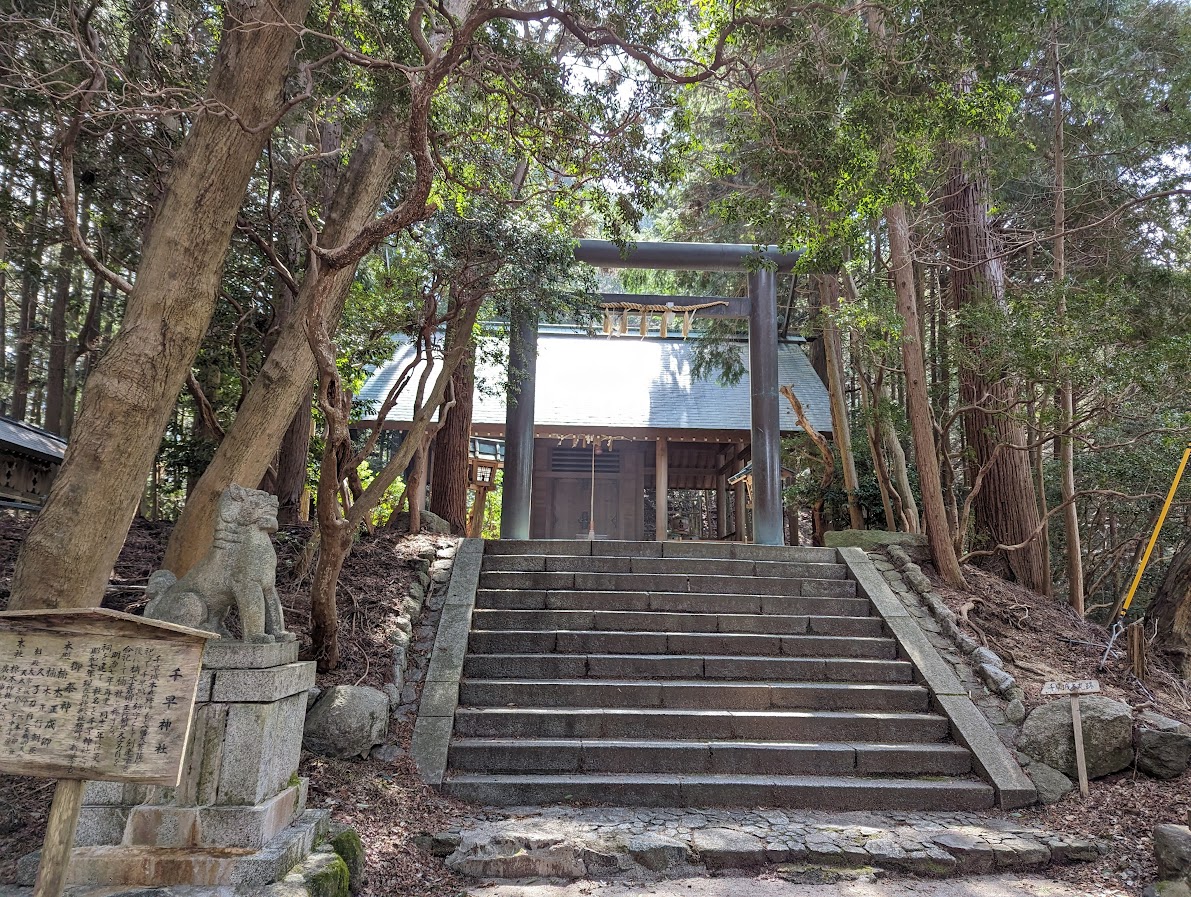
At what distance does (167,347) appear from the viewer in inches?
165

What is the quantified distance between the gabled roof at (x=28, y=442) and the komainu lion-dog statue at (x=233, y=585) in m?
5.18

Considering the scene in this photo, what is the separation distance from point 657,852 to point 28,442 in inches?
304

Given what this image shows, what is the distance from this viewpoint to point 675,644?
6652 millimetres

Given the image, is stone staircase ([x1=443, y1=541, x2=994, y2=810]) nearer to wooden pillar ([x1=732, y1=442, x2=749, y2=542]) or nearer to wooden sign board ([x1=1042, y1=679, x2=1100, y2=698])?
wooden sign board ([x1=1042, y1=679, x2=1100, y2=698])

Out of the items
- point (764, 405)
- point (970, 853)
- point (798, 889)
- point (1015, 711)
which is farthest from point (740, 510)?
point (798, 889)

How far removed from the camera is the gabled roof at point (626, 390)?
45.2ft

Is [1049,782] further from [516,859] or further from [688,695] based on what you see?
[516,859]

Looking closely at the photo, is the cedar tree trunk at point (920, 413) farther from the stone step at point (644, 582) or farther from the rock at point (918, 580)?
the stone step at point (644, 582)

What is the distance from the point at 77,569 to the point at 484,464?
11.7 metres

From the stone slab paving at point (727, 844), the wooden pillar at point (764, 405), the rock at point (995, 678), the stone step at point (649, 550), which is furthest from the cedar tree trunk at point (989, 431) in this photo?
the stone slab paving at point (727, 844)

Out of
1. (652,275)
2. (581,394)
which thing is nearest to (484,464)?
(581,394)

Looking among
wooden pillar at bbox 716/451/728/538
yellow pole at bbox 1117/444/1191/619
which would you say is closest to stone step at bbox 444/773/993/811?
yellow pole at bbox 1117/444/1191/619

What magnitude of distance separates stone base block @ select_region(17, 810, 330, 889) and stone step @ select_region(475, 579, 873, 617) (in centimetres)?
405

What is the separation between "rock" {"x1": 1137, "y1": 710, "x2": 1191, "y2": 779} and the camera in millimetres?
5168
